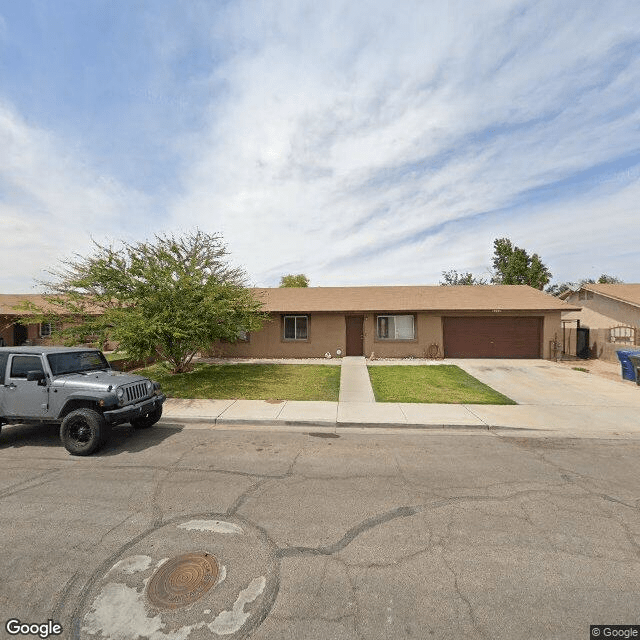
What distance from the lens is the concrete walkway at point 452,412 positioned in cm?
755

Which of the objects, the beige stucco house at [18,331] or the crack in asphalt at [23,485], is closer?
the crack in asphalt at [23,485]

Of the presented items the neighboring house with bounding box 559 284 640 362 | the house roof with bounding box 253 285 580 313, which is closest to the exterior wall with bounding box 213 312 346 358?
the house roof with bounding box 253 285 580 313

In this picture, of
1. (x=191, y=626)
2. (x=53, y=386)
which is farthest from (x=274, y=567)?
(x=53, y=386)

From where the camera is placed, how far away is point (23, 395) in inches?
249

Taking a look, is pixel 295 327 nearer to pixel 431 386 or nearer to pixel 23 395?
pixel 431 386

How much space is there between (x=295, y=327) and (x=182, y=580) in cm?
1647

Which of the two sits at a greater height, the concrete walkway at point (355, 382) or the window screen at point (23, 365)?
the window screen at point (23, 365)

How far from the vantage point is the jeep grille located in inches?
251

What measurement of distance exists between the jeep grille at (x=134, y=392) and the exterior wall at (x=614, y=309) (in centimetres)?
2677

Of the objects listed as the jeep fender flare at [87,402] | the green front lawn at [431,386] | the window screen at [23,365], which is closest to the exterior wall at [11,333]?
the window screen at [23,365]

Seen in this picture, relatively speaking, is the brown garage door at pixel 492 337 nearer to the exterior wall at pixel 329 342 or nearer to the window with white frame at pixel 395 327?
the exterior wall at pixel 329 342

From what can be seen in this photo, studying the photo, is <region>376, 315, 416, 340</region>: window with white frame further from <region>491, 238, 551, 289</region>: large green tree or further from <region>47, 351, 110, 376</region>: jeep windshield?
<region>491, 238, 551, 289</region>: large green tree

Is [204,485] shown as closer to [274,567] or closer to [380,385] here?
[274,567]

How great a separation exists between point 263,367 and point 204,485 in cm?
1079
